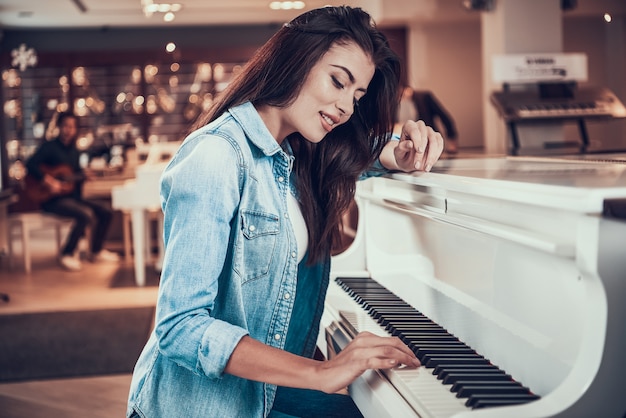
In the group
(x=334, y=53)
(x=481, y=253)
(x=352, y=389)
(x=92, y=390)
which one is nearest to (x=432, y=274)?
(x=481, y=253)

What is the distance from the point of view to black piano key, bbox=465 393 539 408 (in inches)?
42.4

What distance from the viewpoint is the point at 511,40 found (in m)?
5.56

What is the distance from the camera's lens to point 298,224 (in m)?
1.66

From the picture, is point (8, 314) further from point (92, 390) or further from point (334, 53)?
point (334, 53)

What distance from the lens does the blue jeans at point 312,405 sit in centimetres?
169

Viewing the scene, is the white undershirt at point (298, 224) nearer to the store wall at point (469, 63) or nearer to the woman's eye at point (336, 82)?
the woman's eye at point (336, 82)

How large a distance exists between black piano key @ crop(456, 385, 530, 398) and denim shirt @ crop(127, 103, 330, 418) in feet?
1.14

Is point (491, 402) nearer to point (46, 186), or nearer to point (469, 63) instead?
point (46, 186)

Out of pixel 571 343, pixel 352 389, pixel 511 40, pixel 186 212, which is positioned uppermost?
pixel 511 40

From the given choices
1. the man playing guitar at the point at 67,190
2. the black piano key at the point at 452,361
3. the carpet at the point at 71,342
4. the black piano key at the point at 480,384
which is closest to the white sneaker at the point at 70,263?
the man playing guitar at the point at 67,190

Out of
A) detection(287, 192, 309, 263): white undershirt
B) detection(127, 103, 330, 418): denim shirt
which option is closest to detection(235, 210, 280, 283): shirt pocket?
detection(127, 103, 330, 418): denim shirt

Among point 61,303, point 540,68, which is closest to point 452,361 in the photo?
point 540,68

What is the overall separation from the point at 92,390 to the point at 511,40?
3806mm

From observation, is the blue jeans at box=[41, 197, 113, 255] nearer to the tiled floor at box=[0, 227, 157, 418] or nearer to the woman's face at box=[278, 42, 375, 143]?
the tiled floor at box=[0, 227, 157, 418]
